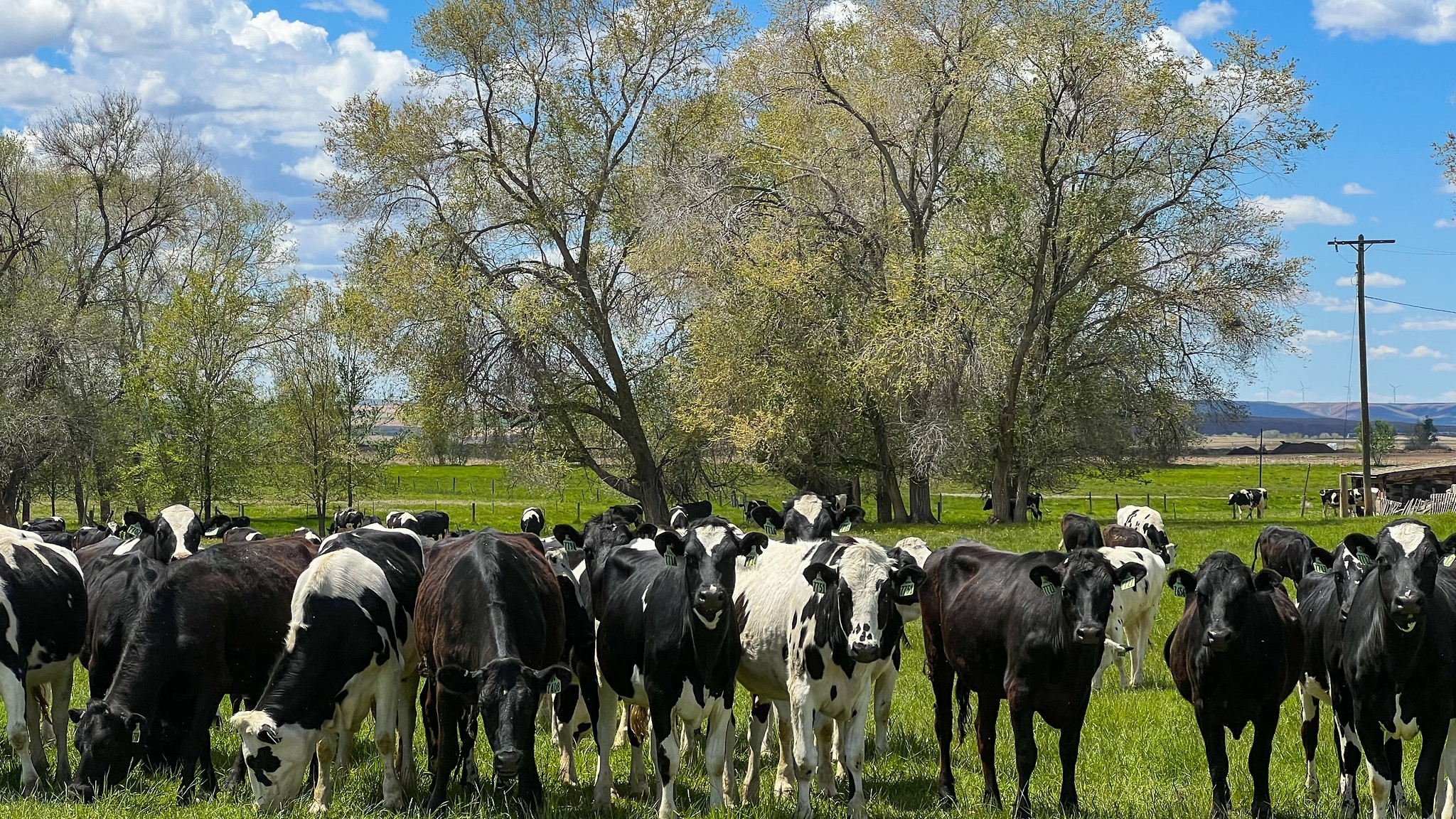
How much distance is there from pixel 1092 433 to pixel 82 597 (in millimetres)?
32921

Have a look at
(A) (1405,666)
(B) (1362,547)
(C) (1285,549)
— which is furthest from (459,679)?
(C) (1285,549)

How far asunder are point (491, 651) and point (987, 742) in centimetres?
374

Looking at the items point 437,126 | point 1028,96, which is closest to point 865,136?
point 1028,96

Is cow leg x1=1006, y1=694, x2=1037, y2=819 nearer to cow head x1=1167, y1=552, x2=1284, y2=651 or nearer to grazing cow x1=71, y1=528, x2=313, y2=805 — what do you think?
cow head x1=1167, y1=552, x2=1284, y2=651

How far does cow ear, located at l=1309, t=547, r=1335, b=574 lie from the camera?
33.9ft

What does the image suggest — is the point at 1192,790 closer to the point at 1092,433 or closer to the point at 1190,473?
the point at 1092,433

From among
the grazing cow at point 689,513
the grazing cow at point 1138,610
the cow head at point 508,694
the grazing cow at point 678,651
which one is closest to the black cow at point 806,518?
the grazing cow at point 689,513

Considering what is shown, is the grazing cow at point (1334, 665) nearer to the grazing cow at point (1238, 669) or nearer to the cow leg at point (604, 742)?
the grazing cow at point (1238, 669)

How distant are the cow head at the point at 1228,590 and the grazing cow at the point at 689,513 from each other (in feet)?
25.6

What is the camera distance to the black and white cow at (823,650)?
876 centimetres

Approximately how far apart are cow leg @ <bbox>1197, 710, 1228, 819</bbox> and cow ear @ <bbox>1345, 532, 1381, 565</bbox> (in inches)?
62.3

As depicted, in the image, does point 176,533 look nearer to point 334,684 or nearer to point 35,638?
point 35,638

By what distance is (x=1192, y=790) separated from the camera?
962 cm

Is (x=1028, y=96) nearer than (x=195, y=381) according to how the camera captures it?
Yes
